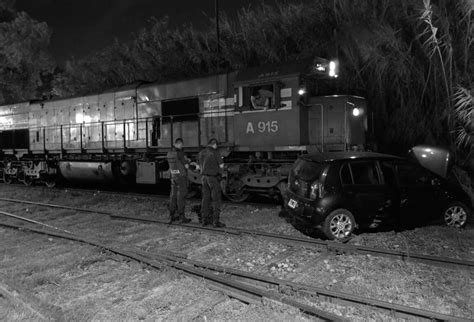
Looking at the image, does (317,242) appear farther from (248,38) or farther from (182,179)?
(248,38)

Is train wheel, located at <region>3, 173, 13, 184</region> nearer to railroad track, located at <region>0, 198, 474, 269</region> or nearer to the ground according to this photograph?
the ground

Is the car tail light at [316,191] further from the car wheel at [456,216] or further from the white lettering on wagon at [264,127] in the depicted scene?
the white lettering on wagon at [264,127]

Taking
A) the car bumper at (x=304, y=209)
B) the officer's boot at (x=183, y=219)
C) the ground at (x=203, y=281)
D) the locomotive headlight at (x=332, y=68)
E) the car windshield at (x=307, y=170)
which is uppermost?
the locomotive headlight at (x=332, y=68)

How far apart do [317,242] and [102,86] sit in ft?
68.1

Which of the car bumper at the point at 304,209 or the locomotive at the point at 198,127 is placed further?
the locomotive at the point at 198,127

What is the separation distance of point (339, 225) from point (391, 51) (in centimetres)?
Result: 738

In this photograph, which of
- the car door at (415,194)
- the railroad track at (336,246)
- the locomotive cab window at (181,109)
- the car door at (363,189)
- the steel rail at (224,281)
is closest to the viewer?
the steel rail at (224,281)

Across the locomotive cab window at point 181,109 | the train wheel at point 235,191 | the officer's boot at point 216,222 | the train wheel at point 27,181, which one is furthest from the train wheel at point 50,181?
the officer's boot at point 216,222

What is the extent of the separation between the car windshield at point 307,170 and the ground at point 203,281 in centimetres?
112

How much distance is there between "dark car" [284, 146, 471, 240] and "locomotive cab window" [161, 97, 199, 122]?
4859 mm

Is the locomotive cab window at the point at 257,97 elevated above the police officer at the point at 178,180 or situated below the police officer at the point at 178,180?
above

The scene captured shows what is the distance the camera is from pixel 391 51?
1216cm

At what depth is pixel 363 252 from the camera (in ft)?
→ 20.0

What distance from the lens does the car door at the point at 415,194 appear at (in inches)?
289
